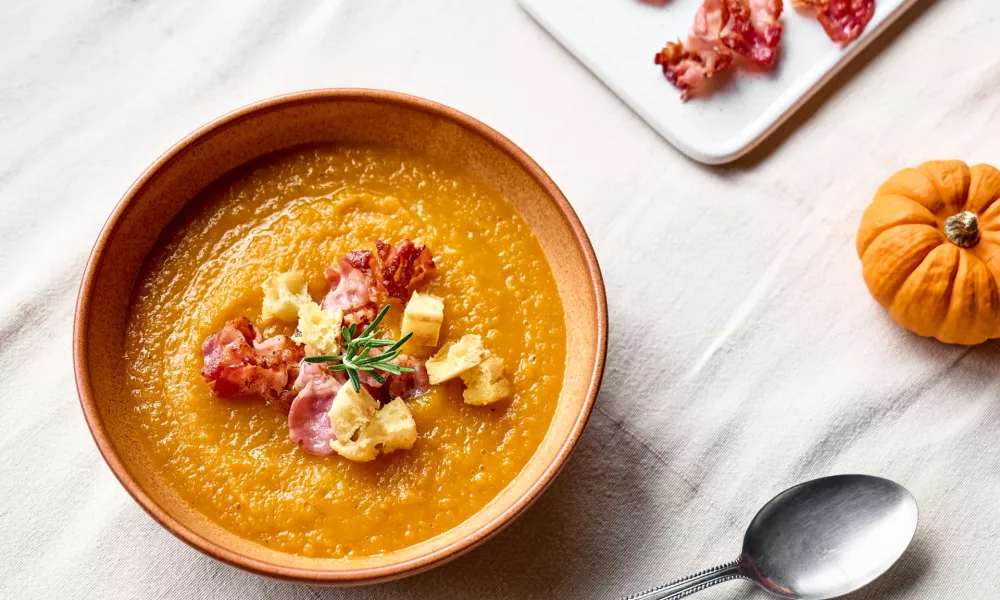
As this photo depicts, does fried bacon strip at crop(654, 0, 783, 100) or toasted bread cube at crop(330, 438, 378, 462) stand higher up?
fried bacon strip at crop(654, 0, 783, 100)

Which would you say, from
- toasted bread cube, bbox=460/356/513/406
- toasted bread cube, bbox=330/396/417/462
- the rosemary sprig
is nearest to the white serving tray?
toasted bread cube, bbox=460/356/513/406

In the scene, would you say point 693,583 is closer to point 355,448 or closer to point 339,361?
point 355,448

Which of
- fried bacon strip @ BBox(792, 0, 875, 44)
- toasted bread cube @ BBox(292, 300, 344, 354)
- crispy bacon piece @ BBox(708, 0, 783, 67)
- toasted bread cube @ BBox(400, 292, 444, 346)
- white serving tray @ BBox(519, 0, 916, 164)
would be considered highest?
fried bacon strip @ BBox(792, 0, 875, 44)

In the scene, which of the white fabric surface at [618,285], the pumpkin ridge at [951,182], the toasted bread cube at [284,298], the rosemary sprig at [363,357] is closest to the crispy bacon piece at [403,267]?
the rosemary sprig at [363,357]

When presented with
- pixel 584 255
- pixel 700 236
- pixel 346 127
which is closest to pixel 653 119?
pixel 700 236

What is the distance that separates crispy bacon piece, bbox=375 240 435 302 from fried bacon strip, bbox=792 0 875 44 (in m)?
1.54

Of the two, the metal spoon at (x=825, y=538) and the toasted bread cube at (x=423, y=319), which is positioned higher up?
the toasted bread cube at (x=423, y=319)

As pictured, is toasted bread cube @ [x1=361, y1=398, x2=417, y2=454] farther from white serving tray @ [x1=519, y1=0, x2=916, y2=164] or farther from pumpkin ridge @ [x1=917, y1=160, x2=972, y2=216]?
pumpkin ridge @ [x1=917, y1=160, x2=972, y2=216]

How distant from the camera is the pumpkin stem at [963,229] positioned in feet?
8.26

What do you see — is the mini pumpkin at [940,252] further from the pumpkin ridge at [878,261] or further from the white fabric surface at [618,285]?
the white fabric surface at [618,285]

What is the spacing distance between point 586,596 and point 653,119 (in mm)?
1474

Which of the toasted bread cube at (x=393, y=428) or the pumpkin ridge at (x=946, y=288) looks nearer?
the toasted bread cube at (x=393, y=428)

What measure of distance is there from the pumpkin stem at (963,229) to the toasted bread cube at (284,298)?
1.87 meters

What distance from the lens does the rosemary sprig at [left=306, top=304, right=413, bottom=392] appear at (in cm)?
214
